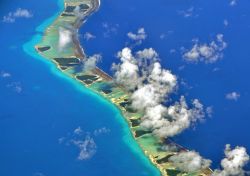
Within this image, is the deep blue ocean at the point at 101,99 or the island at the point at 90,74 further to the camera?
the island at the point at 90,74

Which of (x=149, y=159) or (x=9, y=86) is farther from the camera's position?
(x=9, y=86)

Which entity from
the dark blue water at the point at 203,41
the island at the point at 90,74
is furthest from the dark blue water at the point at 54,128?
the dark blue water at the point at 203,41

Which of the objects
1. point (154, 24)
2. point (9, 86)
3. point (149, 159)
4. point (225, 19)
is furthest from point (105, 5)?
point (149, 159)

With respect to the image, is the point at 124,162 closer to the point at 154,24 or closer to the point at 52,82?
the point at 52,82

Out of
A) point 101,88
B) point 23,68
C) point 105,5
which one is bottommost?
point 101,88

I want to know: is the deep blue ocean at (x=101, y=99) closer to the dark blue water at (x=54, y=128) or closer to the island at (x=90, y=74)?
the dark blue water at (x=54, y=128)

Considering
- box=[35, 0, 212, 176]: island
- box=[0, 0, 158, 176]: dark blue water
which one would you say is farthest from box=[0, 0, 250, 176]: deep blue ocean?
box=[35, 0, 212, 176]: island

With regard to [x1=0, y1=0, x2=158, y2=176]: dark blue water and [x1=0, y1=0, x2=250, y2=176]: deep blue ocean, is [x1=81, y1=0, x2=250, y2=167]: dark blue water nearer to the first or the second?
[x1=0, y1=0, x2=250, y2=176]: deep blue ocean
